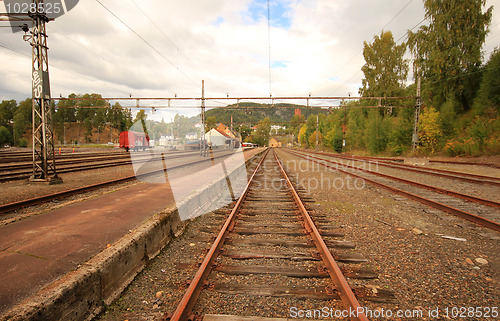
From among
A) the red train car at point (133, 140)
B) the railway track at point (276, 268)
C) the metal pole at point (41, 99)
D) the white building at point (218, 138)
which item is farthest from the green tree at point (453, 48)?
the white building at point (218, 138)

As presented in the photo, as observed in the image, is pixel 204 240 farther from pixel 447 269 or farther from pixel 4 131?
pixel 4 131

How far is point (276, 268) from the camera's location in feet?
10.9

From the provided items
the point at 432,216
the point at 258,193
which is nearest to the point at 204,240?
the point at 258,193

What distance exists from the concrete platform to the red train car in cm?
3542

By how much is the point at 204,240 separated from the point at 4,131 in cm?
7986

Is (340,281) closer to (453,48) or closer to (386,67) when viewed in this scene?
(453,48)

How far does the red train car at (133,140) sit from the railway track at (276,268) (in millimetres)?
37021

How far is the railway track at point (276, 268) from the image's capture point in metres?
2.62

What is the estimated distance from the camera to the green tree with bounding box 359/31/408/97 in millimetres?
38000

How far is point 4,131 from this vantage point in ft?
193

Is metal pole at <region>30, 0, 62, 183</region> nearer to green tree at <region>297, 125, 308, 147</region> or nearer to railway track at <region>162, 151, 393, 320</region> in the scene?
railway track at <region>162, 151, 393, 320</region>

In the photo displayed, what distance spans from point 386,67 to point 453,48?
1418cm

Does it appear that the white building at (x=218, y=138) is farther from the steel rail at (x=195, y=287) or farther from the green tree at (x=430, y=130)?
the steel rail at (x=195, y=287)

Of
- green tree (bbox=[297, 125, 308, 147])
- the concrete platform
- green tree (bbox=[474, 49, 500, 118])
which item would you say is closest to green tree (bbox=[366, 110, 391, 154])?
green tree (bbox=[474, 49, 500, 118])
